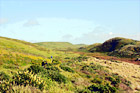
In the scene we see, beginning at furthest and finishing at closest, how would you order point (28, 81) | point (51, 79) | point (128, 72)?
point (128, 72) → point (51, 79) → point (28, 81)

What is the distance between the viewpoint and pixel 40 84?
7945 mm

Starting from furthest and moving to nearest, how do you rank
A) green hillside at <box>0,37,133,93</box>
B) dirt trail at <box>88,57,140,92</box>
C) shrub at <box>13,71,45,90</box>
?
dirt trail at <box>88,57,140,92</box>, shrub at <box>13,71,45,90</box>, green hillside at <box>0,37,133,93</box>

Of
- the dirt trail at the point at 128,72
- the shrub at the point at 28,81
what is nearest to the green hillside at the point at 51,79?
the shrub at the point at 28,81

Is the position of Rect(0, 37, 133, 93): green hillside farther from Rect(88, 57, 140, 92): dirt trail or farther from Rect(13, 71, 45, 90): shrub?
Rect(88, 57, 140, 92): dirt trail

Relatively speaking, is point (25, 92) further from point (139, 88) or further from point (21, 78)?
point (139, 88)

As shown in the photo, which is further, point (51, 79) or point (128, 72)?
point (128, 72)

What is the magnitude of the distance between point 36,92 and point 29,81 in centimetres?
167

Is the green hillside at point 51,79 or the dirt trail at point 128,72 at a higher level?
the green hillside at point 51,79

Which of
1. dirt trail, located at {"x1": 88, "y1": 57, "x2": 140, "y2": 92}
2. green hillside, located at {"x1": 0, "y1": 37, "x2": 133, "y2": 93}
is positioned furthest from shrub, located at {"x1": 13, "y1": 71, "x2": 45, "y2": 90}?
dirt trail, located at {"x1": 88, "y1": 57, "x2": 140, "y2": 92}

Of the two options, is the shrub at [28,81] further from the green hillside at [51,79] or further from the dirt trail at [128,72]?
the dirt trail at [128,72]

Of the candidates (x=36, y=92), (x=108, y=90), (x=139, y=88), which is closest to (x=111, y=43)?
(x=139, y=88)

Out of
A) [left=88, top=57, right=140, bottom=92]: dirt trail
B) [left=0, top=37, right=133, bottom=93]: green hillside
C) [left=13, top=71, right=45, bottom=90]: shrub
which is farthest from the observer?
[left=88, top=57, right=140, bottom=92]: dirt trail

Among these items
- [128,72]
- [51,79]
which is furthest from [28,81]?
[128,72]

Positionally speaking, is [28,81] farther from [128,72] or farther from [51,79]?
[128,72]
